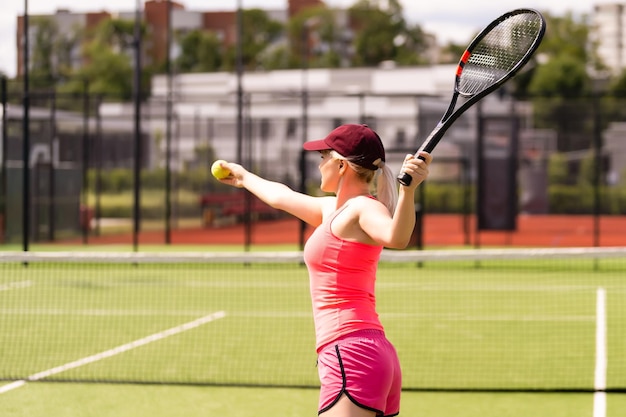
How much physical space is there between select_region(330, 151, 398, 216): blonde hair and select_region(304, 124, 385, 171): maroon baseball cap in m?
0.03

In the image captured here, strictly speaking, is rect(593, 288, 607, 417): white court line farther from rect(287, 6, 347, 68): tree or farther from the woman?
rect(287, 6, 347, 68): tree

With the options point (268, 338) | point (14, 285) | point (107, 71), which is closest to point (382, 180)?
point (268, 338)

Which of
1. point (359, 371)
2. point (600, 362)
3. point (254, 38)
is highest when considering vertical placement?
point (254, 38)

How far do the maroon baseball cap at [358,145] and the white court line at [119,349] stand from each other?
17.0 feet

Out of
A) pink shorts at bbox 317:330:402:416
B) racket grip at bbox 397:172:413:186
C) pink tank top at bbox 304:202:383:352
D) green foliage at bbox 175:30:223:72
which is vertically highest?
green foliage at bbox 175:30:223:72

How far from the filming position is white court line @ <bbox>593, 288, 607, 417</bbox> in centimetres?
814

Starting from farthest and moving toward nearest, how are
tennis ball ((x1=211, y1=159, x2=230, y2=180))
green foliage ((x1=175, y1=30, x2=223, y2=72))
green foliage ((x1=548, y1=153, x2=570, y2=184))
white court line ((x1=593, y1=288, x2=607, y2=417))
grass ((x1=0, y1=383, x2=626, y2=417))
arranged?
1. green foliage ((x1=175, y1=30, x2=223, y2=72))
2. green foliage ((x1=548, y1=153, x2=570, y2=184))
3. white court line ((x1=593, y1=288, x2=607, y2=417))
4. grass ((x1=0, y1=383, x2=626, y2=417))
5. tennis ball ((x1=211, y1=159, x2=230, y2=180))

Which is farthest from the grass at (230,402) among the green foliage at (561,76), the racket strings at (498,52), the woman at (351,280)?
the green foliage at (561,76)

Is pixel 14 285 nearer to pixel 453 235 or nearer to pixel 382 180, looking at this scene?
pixel 382 180

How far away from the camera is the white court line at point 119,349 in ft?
29.4

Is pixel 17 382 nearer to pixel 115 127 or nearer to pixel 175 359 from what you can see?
pixel 175 359

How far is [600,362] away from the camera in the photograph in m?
10.1

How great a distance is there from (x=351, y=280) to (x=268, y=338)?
7.15 m

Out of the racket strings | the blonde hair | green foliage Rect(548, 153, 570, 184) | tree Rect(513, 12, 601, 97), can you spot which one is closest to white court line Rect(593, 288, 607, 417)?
the racket strings
